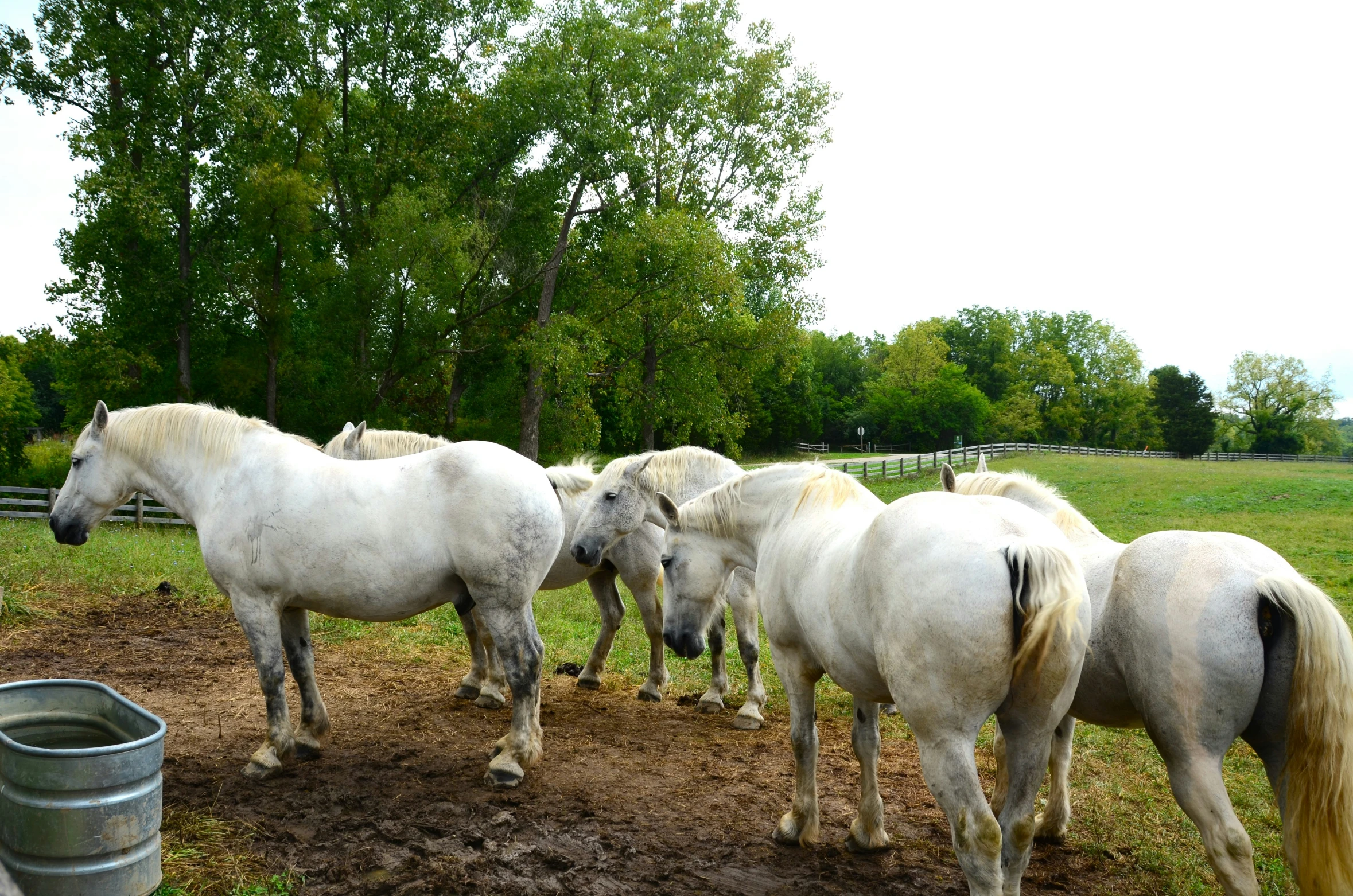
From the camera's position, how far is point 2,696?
319 centimetres

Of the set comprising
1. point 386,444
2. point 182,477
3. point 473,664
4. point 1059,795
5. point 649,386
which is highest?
point 649,386

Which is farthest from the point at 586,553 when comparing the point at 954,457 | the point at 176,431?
the point at 954,457

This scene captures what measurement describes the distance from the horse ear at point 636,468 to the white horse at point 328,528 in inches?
48.2

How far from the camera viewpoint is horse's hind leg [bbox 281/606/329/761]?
516 centimetres

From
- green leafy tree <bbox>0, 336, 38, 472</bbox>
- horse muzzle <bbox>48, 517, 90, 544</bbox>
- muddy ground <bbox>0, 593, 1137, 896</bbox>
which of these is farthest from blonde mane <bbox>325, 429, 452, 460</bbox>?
green leafy tree <bbox>0, 336, 38, 472</bbox>

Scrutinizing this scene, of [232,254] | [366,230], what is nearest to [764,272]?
[366,230]

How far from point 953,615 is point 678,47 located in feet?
80.3

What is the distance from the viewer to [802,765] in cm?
414

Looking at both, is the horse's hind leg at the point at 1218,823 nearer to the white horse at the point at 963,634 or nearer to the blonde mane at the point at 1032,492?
the white horse at the point at 963,634

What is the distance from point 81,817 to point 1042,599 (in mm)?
3317

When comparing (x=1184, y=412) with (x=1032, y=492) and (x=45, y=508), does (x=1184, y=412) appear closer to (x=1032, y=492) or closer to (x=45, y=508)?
(x=1032, y=492)

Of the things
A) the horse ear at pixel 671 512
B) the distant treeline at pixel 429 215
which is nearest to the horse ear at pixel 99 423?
the horse ear at pixel 671 512

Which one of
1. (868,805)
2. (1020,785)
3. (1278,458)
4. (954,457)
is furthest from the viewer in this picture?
(1278,458)

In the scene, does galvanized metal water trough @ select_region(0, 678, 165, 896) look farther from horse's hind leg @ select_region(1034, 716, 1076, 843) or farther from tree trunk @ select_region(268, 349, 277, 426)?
tree trunk @ select_region(268, 349, 277, 426)
